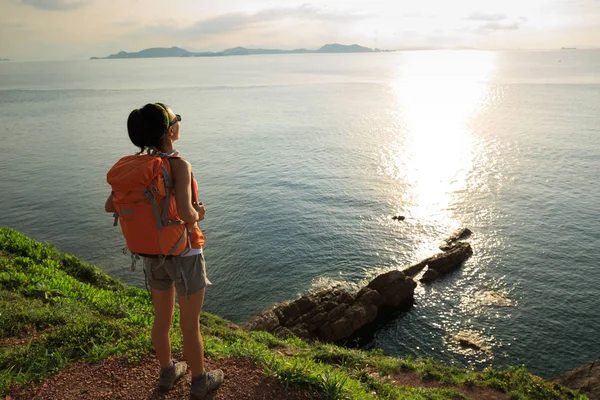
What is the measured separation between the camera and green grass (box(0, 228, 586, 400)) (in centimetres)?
648

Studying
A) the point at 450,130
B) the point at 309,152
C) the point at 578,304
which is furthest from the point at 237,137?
the point at 578,304

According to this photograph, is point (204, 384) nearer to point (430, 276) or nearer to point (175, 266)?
point (175, 266)

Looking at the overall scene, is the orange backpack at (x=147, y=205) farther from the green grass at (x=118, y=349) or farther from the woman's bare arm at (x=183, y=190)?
the green grass at (x=118, y=349)

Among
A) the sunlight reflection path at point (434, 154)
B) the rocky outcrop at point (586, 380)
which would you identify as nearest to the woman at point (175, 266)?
the rocky outcrop at point (586, 380)

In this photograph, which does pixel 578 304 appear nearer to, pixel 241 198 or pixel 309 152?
pixel 241 198

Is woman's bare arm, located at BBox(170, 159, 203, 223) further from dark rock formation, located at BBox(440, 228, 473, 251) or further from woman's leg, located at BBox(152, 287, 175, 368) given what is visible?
dark rock formation, located at BBox(440, 228, 473, 251)

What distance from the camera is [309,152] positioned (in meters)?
65.6

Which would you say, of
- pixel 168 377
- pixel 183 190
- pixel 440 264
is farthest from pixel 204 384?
pixel 440 264

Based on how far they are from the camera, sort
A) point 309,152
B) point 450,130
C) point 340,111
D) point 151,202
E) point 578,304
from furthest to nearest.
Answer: point 340,111, point 450,130, point 309,152, point 578,304, point 151,202

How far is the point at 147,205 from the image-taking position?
4742mm

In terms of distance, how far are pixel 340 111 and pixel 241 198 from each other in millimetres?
61673

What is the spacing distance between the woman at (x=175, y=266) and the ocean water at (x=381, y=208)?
21405 mm

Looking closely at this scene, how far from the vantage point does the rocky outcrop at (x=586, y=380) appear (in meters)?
16.0

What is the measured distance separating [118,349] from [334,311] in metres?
20.8
